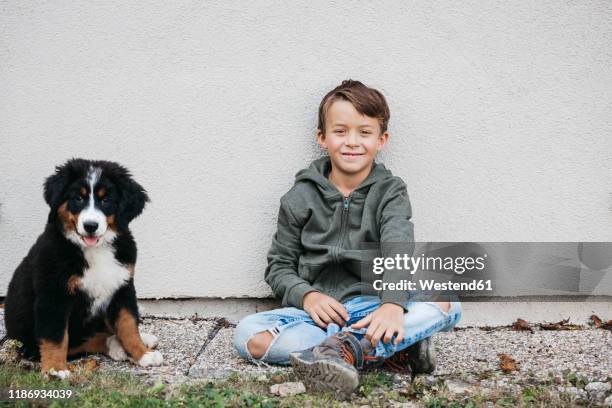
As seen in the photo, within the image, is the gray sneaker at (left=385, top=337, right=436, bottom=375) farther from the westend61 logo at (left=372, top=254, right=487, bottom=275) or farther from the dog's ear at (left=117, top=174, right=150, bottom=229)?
the dog's ear at (left=117, top=174, right=150, bottom=229)

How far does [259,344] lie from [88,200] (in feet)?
3.39

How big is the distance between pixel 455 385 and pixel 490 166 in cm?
141

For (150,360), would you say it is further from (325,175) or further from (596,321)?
(596,321)

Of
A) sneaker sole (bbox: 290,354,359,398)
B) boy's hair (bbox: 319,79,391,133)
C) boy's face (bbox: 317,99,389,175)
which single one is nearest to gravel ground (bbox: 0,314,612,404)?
sneaker sole (bbox: 290,354,359,398)

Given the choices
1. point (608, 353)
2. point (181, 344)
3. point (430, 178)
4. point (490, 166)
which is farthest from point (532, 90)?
point (181, 344)

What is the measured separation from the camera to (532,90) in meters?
3.63

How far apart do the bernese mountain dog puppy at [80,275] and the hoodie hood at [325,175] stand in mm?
876

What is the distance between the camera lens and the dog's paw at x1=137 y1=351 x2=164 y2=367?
3035 mm

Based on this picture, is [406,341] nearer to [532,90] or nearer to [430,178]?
[430,178]

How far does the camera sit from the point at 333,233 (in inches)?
133

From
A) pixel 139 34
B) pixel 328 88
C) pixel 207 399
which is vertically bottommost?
pixel 207 399

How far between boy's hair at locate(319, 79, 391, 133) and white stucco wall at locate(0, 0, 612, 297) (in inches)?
7.2

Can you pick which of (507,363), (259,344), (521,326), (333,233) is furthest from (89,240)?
(521,326)

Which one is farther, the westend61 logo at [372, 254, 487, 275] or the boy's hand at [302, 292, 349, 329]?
the westend61 logo at [372, 254, 487, 275]
